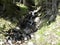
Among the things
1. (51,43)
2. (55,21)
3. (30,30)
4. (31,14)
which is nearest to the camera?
(51,43)

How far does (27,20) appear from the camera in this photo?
19.6 m

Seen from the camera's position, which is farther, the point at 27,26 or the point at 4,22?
the point at 27,26

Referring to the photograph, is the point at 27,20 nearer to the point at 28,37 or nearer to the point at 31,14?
the point at 31,14

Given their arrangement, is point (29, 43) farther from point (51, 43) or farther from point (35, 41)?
point (51, 43)

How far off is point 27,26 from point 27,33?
5.95 ft

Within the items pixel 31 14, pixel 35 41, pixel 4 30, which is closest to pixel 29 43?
pixel 35 41

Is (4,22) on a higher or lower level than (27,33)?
higher

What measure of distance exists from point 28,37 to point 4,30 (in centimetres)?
224

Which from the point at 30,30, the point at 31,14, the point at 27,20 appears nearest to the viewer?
the point at 30,30

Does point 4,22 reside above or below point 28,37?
above

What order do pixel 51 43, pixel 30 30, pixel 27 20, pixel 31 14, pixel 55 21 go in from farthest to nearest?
pixel 31 14 < pixel 27 20 < pixel 30 30 < pixel 55 21 < pixel 51 43

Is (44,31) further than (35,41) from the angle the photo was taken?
Yes

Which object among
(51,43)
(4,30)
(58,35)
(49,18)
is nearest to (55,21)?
(49,18)

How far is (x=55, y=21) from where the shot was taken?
53.0 ft
